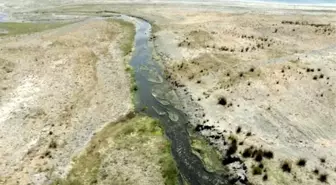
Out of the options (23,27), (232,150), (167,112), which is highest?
(23,27)

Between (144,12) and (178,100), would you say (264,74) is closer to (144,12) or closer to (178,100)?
(178,100)

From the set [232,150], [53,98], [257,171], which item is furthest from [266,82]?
[53,98]

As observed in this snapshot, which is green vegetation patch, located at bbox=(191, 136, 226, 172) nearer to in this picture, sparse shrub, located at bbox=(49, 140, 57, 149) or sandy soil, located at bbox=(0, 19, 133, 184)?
sandy soil, located at bbox=(0, 19, 133, 184)

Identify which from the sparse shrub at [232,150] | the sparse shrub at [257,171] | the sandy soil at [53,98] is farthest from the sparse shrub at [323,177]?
the sandy soil at [53,98]

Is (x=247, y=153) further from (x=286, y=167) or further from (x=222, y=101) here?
(x=222, y=101)

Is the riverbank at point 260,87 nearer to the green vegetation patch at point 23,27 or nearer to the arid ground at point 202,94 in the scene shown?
the arid ground at point 202,94
